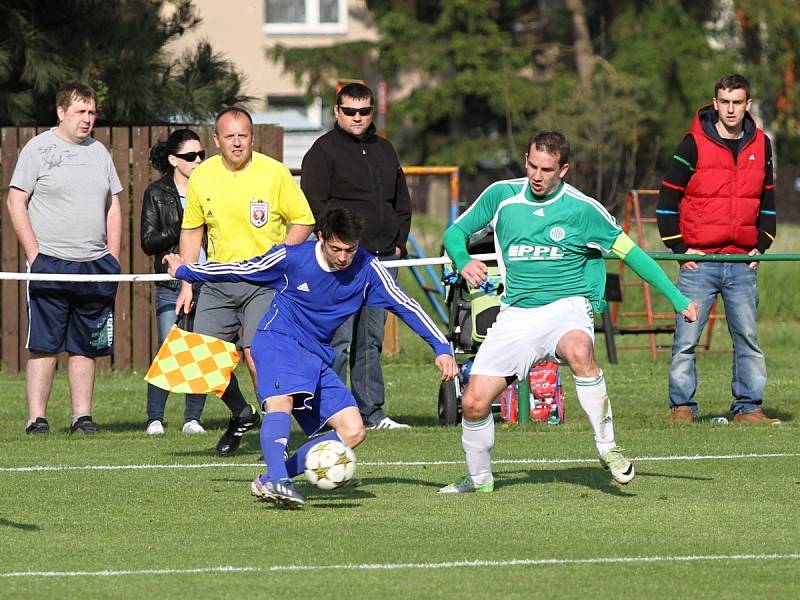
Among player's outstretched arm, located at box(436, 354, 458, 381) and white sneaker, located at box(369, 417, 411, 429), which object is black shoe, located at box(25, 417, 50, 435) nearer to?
white sneaker, located at box(369, 417, 411, 429)

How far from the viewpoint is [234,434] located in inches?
434

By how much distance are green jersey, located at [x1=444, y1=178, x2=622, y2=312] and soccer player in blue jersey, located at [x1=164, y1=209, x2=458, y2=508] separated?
0.68m

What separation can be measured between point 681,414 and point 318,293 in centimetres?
453

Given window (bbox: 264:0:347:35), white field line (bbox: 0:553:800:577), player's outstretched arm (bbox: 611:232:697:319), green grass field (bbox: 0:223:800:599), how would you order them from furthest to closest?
1. window (bbox: 264:0:347:35)
2. player's outstretched arm (bbox: 611:232:697:319)
3. white field line (bbox: 0:553:800:577)
4. green grass field (bbox: 0:223:800:599)

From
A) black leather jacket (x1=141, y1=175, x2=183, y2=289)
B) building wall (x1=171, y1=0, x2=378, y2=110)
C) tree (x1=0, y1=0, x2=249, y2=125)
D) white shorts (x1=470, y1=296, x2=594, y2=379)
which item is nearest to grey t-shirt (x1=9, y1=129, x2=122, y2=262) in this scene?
black leather jacket (x1=141, y1=175, x2=183, y2=289)

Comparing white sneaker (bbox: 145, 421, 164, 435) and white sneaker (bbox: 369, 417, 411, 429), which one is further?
white sneaker (bbox: 369, 417, 411, 429)

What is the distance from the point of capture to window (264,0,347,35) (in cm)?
4881

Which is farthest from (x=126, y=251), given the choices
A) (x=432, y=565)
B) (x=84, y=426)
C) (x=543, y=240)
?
(x=432, y=565)

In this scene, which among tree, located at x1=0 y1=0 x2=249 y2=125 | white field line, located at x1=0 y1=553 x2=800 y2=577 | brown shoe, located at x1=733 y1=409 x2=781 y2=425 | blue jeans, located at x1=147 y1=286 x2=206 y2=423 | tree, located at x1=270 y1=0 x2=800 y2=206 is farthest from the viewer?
tree, located at x1=270 y1=0 x2=800 y2=206

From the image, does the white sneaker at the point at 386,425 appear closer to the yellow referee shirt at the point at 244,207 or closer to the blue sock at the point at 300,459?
the yellow referee shirt at the point at 244,207

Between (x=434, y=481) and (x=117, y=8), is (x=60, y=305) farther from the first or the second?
(x=117, y=8)

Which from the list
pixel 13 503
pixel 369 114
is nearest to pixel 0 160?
pixel 369 114

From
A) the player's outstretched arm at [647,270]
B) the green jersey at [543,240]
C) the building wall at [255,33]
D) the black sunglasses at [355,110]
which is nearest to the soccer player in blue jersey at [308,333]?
the green jersey at [543,240]

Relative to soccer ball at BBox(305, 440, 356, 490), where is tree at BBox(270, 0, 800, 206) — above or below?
above
